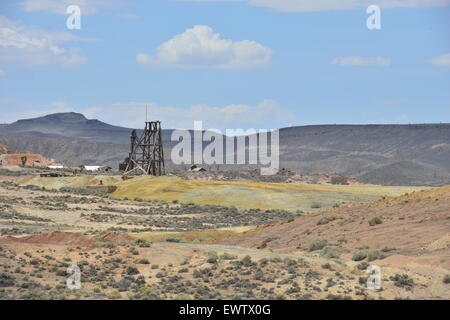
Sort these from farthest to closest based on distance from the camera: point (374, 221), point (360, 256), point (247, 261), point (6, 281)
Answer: point (374, 221)
point (360, 256)
point (247, 261)
point (6, 281)

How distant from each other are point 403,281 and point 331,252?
21.8 ft

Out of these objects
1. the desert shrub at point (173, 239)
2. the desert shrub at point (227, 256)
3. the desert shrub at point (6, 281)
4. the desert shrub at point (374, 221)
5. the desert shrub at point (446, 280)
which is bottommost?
the desert shrub at point (173, 239)

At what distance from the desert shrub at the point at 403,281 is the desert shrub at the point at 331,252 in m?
5.22

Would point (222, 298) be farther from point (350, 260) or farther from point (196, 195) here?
point (196, 195)

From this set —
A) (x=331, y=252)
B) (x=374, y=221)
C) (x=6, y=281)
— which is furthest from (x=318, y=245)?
(x=6, y=281)

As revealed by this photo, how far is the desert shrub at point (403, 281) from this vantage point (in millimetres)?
23594

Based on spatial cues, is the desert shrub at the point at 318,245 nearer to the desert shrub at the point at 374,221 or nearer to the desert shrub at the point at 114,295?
the desert shrub at the point at 374,221

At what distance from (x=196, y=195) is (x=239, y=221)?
18364 mm

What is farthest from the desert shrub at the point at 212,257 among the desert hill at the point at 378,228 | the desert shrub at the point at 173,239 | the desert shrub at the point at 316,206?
the desert shrub at the point at 316,206

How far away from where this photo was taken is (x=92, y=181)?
8894cm

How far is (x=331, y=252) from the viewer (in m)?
30.3

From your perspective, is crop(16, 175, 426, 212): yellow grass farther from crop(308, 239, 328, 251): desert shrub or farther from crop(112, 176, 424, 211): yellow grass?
crop(308, 239, 328, 251): desert shrub

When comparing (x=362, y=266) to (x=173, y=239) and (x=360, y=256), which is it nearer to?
(x=360, y=256)
